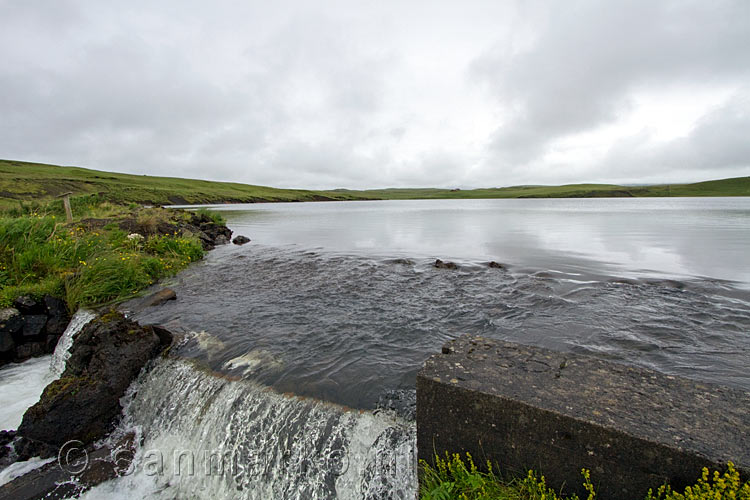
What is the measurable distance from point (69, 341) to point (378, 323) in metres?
8.38

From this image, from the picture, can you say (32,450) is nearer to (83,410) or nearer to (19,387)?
(83,410)

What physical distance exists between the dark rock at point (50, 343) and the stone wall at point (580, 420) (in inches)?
453

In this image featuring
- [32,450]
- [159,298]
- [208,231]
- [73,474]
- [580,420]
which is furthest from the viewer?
[208,231]

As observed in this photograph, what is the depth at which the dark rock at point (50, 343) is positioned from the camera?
10031 mm

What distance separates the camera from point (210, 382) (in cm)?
689

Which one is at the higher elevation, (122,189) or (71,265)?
(122,189)

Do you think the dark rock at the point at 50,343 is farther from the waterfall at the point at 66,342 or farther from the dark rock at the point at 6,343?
the dark rock at the point at 6,343

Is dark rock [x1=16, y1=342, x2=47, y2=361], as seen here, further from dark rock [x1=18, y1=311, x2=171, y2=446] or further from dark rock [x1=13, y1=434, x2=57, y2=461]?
dark rock [x1=13, y1=434, x2=57, y2=461]

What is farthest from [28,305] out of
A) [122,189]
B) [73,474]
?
[122,189]

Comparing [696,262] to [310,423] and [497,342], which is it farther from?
[310,423]

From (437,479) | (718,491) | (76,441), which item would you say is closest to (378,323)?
(437,479)

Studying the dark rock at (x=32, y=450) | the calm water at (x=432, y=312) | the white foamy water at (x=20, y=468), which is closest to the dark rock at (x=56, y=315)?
the calm water at (x=432, y=312)

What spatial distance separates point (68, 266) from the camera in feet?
40.7

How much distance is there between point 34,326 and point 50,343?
2.14 feet
